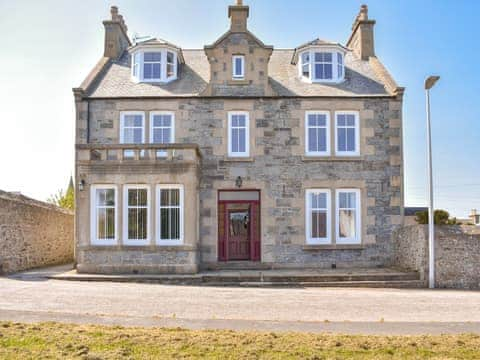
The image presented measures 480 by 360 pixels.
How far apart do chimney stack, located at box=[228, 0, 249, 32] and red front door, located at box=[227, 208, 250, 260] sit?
7585 millimetres

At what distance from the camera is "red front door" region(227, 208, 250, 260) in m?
21.1

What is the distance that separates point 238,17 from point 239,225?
28.6 feet

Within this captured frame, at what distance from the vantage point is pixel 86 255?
18781 mm

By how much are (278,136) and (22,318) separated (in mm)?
13197

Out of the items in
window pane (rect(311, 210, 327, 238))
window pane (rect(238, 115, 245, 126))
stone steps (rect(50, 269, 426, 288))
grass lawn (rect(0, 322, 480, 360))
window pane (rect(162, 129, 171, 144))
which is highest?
window pane (rect(238, 115, 245, 126))

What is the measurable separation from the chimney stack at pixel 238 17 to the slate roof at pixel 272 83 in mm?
2407

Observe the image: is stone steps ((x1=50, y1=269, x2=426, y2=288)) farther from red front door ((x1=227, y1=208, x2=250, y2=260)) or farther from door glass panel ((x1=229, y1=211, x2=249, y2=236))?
door glass panel ((x1=229, y1=211, x2=249, y2=236))

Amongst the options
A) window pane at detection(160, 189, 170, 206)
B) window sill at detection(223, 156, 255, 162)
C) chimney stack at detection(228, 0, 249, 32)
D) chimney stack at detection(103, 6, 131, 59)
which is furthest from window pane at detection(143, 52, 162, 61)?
window pane at detection(160, 189, 170, 206)

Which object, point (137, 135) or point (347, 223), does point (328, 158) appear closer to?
point (347, 223)

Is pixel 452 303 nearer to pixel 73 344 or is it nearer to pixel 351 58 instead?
pixel 73 344

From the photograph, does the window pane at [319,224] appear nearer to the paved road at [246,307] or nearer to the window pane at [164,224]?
the paved road at [246,307]

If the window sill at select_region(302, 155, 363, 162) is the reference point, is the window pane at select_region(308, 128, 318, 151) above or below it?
above

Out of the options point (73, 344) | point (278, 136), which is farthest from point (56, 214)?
point (73, 344)

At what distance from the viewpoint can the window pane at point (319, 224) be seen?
20.9 meters
